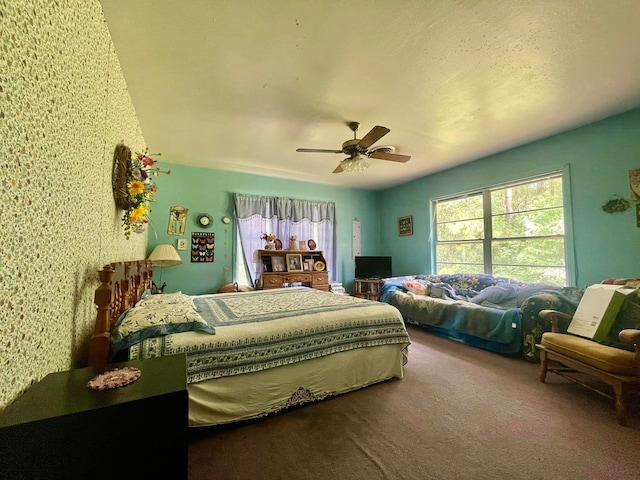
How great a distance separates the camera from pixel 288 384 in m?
1.85

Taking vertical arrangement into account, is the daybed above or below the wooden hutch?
below

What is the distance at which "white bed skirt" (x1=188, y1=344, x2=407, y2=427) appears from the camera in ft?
5.29

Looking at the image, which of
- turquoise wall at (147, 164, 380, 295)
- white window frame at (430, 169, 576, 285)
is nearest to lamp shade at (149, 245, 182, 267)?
turquoise wall at (147, 164, 380, 295)

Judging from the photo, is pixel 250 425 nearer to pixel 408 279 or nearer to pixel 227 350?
pixel 227 350

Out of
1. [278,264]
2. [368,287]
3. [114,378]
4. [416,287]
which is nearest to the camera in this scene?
[114,378]

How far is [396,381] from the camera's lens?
2.31 meters

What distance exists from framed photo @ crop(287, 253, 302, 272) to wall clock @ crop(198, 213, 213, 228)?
4.80ft

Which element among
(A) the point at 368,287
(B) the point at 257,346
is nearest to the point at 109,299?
(B) the point at 257,346

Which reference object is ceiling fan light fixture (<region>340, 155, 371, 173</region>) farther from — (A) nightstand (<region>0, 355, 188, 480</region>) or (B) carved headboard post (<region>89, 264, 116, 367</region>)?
(A) nightstand (<region>0, 355, 188, 480</region>)

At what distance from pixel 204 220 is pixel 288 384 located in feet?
10.6

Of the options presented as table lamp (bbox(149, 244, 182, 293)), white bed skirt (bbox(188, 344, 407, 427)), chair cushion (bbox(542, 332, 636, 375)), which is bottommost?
white bed skirt (bbox(188, 344, 407, 427))

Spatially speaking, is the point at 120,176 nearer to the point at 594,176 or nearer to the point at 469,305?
the point at 469,305

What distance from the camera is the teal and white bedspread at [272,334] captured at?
1.57 metres

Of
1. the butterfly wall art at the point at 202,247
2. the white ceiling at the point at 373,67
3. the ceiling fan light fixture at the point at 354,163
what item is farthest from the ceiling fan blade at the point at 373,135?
the butterfly wall art at the point at 202,247
